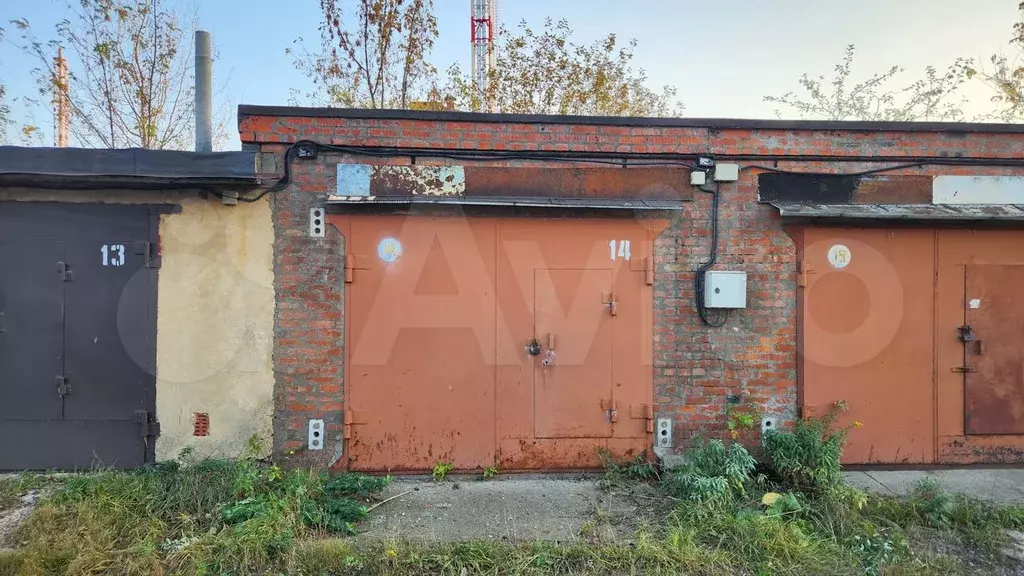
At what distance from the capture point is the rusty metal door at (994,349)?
15.5ft

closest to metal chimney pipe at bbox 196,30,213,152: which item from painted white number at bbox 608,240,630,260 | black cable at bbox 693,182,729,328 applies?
painted white number at bbox 608,240,630,260

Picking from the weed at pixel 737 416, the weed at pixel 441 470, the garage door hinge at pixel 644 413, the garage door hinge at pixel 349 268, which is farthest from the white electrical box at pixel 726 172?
the weed at pixel 441 470

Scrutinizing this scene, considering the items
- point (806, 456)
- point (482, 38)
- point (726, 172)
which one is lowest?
point (806, 456)

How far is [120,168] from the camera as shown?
13.7ft

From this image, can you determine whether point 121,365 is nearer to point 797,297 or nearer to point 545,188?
point 545,188

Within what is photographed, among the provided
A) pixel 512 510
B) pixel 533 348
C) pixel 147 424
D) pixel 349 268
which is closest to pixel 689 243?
pixel 533 348

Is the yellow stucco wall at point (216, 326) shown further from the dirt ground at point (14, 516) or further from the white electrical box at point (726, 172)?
the white electrical box at point (726, 172)

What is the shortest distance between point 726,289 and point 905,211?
1741 millimetres

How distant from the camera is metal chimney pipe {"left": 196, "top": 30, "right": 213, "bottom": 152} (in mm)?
4988

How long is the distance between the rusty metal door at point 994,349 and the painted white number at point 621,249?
3180 mm

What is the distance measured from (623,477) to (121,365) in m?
4.40

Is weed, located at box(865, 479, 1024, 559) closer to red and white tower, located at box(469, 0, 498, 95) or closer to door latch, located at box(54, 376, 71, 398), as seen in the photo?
door latch, located at box(54, 376, 71, 398)

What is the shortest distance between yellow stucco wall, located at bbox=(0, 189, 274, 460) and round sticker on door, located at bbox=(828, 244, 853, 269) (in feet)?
16.5

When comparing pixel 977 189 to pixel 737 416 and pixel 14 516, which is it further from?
pixel 14 516
